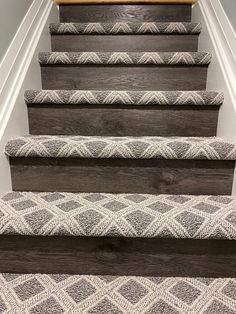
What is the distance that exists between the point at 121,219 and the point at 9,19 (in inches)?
39.0

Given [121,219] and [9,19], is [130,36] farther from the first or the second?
[121,219]

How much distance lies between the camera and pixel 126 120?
1.24 meters

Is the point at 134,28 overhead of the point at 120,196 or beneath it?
Result: overhead

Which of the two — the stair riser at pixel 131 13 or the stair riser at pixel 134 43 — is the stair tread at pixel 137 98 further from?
the stair riser at pixel 131 13

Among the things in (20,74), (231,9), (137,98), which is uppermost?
(231,9)

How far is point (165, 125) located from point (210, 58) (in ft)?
1.52

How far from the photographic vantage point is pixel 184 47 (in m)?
1.66

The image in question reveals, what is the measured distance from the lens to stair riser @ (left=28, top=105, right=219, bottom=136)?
123 centimetres

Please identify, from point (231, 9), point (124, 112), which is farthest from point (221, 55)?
point (124, 112)

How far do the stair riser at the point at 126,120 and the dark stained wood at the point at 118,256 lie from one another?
0.54 metres

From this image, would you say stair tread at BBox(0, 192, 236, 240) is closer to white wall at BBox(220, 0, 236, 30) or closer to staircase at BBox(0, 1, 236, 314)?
staircase at BBox(0, 1, 236, 314)

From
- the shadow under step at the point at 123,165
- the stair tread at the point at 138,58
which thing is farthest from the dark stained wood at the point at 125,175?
the stair tread at the point at 138,58

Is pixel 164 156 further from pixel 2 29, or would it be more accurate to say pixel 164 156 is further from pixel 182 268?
pixel 2 29

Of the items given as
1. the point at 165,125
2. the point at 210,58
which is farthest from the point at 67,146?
the point at 210,58
